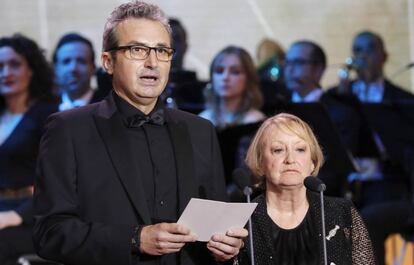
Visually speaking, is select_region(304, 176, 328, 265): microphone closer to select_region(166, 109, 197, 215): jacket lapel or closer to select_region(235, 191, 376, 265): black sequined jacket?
select_region(235, 191, 376, 265): black sequined jacket

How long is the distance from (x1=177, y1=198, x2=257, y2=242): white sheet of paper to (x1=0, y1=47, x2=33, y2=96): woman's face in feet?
9.30

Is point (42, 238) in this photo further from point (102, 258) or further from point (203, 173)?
point (203, 173)

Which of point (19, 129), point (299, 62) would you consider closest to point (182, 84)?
point (299, 62)

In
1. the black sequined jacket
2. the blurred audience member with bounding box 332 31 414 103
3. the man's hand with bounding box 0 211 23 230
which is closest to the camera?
the black sequined jacket

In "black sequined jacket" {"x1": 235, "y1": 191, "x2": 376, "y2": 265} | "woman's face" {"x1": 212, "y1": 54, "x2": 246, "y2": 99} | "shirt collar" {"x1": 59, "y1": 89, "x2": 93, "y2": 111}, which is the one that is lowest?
"black sequined jacket" {"x1": 235, "y1": 191, "x2": 376, "y2": 265}

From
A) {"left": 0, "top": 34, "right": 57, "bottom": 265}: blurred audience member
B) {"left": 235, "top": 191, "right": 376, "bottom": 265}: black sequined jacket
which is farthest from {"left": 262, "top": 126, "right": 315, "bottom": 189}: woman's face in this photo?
{"left": 0, "top": 34, "right": 57, "bottom": 265}: blurred audience member

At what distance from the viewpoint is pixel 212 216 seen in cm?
265

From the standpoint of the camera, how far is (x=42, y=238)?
278 cm

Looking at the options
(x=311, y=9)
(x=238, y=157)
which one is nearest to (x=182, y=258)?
(x=238, y=157)

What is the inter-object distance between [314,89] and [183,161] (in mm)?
3403

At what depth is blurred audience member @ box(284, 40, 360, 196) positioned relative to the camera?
5668mm

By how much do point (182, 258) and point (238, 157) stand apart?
94.2 inches

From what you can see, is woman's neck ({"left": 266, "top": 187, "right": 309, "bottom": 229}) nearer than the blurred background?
Yes

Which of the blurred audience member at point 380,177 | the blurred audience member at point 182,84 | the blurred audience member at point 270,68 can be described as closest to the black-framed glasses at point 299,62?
the blurred audience member at point 270,68
